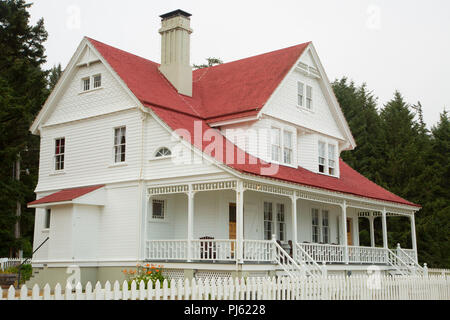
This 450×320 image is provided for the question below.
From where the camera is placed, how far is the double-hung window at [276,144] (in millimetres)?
23772

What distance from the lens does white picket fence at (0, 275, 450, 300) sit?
32.5 ft

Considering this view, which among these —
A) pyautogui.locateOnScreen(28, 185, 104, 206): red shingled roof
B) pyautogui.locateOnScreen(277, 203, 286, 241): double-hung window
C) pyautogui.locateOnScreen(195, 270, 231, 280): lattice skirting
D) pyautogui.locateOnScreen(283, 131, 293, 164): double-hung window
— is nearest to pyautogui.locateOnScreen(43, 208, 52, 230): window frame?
pyautogui.locateOnScreen(28, 185, 104, 206): red shingled roof

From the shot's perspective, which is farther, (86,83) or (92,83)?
(86,83)

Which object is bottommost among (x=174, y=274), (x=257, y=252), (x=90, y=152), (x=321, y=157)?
(x=174, y=274)

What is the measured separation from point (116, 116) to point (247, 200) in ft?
21.9

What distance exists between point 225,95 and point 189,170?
677 centimetres

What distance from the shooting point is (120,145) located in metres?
22.9

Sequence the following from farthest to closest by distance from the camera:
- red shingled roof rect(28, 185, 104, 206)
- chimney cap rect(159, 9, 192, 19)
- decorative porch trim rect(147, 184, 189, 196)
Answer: chimney cap rect(159, 9, 192, 19)
red shingled roof rect(28, 185, 104, 206)
decorative porch trim rect(147, 184, 189, 196)

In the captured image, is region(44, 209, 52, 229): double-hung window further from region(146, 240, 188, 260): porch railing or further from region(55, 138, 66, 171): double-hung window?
region(146, 240, 188, 260): porch railing

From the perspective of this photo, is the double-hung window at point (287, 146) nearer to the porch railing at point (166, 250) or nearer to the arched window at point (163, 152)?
the arched window at point (163, 152)

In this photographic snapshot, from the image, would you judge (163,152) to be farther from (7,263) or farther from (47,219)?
(7,263)

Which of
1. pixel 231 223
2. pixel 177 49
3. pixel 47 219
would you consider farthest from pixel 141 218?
pixel 177 49

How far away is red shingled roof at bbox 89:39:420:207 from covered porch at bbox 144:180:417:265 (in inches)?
34.4

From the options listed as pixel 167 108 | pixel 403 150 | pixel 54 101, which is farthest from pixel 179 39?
pixel 403 150
